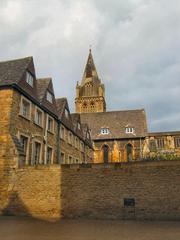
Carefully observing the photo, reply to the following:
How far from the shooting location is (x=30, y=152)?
19.1m

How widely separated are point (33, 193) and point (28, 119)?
596 centimetres

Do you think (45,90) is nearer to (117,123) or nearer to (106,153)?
(106,153)

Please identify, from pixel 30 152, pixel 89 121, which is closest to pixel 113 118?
pixel 89 121

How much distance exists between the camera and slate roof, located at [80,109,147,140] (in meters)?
45.8

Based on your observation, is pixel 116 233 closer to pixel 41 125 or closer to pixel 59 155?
pixel 41 125

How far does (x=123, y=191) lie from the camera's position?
45.9 feet

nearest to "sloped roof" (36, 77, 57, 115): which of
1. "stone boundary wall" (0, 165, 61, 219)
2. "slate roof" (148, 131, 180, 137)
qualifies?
"stone boundary wall" (0, 165, 61, 219)

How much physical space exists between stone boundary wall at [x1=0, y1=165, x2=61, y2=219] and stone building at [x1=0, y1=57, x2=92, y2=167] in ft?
3.44

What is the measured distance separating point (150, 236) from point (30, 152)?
12.1 meters

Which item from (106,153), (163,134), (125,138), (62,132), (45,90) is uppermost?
(45,90)

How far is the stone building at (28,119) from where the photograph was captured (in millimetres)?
16344

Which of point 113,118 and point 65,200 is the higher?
point 113,118

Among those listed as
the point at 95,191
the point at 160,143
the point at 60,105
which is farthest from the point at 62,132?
the point at 160,143

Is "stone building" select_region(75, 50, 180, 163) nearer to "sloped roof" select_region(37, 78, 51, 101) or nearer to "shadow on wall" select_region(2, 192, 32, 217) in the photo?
"sloped roof" select_region(37, 78, 51, 101)
